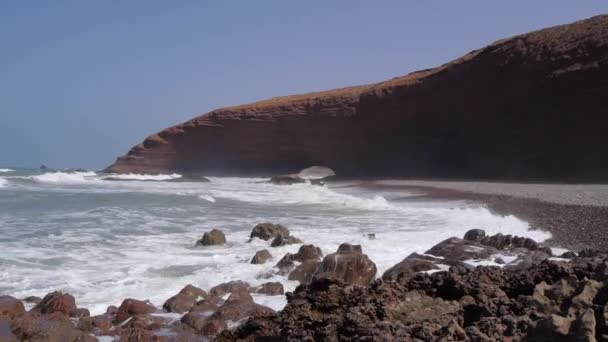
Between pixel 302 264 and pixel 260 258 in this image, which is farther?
pixel 260 258

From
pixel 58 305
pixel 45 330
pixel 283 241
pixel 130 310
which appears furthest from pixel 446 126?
pixel 45 330

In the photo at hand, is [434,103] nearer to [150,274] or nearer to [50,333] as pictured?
[150,274]

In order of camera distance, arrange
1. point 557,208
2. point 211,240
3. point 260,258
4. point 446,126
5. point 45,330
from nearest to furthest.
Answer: point 45,330, point 260,258, point 211,240, point 557,208, point 446,126

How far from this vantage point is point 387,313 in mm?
3613

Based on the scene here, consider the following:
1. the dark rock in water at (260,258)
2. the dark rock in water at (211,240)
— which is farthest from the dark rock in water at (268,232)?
the dark rock in water at (260,258)

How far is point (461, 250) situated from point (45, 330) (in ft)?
19.7

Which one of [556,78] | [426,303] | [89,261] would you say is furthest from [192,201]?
[556,78]

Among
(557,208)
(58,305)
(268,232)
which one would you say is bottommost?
(557,208)

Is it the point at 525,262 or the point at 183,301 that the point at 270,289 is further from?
the point at 525,262

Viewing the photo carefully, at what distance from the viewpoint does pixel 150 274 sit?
936 centimetres

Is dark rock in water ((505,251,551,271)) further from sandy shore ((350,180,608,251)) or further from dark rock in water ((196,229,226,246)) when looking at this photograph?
dark rock in water ((196,229,226,246))

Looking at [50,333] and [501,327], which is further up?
[501,327]

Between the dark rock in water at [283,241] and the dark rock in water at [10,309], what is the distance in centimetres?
605

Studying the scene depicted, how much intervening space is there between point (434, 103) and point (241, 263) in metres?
35.0
